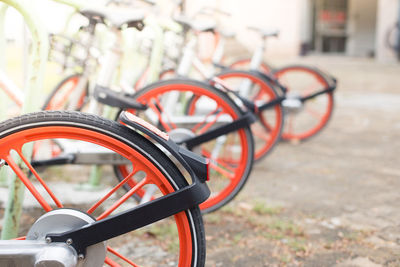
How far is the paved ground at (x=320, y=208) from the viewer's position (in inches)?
87.1

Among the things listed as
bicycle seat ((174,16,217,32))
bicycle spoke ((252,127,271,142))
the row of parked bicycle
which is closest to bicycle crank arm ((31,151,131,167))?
the row of parked bicycle

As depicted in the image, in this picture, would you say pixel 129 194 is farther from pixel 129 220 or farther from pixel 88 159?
pixel 88 159

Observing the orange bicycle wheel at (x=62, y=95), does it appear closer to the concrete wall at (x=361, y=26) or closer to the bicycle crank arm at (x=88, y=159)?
the bicycle crank arm at (x=88, y=159)

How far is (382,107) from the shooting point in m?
6.08

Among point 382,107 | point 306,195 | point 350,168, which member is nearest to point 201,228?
point 306,195

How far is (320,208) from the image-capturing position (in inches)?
111

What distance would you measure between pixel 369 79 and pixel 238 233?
726 centimetres

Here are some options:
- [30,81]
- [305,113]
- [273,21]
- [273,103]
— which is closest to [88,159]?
[30,81]

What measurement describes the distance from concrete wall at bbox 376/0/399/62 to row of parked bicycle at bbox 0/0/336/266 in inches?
354

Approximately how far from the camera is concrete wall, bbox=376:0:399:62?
13.2 meters

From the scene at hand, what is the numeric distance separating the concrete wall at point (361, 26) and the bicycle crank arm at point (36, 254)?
17141 millimetres

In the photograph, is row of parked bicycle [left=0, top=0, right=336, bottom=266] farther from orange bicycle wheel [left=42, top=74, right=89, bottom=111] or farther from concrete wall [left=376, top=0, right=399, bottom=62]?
concrete wall [left=376, top=0, right=399, bottom=62]

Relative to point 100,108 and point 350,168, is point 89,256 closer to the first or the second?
point 100,108

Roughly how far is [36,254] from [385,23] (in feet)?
44.4
